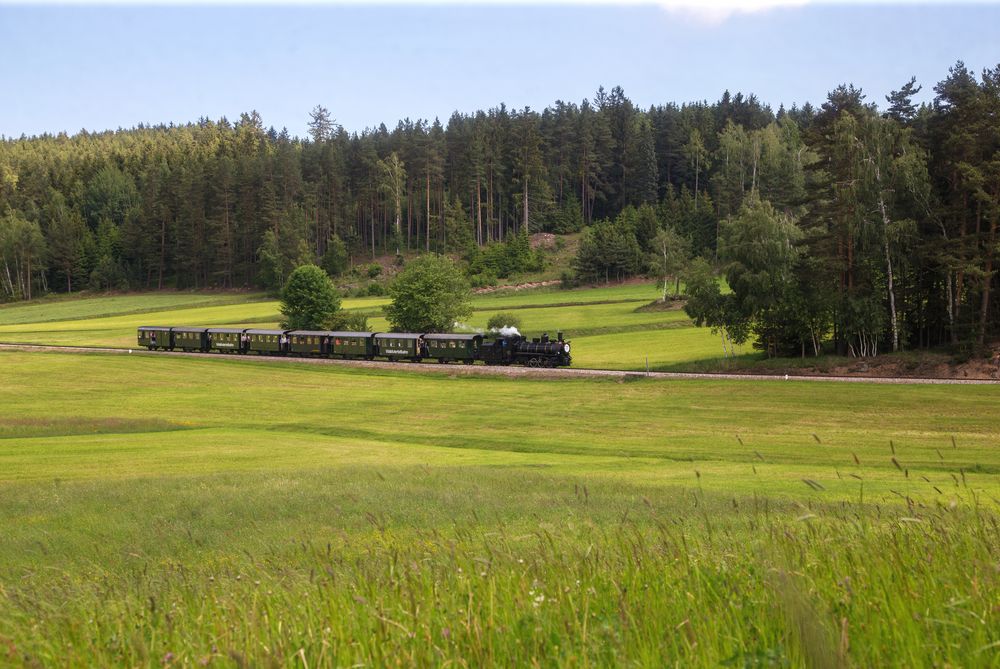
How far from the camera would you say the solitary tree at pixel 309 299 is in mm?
82188

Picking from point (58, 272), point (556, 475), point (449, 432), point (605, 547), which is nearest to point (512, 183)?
point (58, 272)

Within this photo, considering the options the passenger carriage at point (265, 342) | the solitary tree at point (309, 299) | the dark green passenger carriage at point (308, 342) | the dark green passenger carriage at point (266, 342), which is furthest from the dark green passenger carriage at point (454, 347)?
the solitary tree at point (309, 299)

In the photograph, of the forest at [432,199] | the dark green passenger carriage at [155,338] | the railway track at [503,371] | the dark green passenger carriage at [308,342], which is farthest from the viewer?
the forest at [432,199]

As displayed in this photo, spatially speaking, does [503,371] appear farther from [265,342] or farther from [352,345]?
[265,342]

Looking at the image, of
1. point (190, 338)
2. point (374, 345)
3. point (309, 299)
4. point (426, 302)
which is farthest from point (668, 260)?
point (190, 338)

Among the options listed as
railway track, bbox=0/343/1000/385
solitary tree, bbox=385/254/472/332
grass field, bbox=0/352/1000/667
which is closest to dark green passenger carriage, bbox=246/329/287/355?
railway track, bbox=0/343/1000/385

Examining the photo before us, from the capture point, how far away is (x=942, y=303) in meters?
54.8

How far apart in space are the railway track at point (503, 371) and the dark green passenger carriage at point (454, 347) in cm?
117

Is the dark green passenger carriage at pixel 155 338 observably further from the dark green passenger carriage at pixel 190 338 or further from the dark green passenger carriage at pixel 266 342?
the dark green passenger carriage at pixel 266 342

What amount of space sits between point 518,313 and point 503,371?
1517 inches

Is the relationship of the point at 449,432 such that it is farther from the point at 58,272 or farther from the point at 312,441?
the point at 58,272

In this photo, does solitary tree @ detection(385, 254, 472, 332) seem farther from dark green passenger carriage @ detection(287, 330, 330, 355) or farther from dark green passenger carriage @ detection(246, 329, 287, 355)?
dark green passenger carriage @ detection(246, 329, 287, 355)

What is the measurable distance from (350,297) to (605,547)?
118m

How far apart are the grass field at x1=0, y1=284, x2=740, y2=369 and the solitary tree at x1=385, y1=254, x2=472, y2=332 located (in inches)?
172
